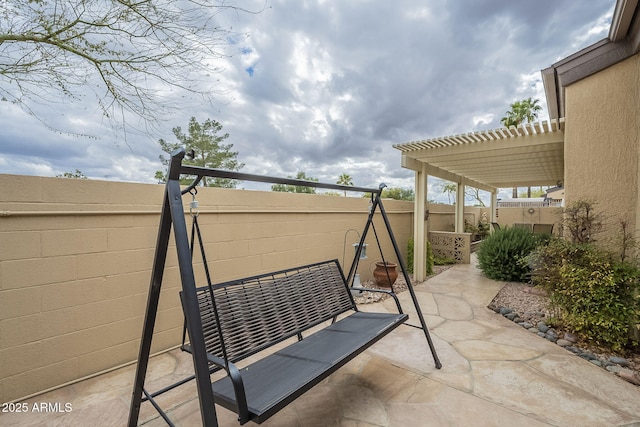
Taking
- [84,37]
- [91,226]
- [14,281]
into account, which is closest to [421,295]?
[91,226]

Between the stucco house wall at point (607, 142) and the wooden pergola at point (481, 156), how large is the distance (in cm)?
68

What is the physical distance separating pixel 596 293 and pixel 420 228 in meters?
2.98

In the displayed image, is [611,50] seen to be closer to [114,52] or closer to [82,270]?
[82,270]

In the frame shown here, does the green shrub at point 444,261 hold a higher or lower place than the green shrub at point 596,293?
lower

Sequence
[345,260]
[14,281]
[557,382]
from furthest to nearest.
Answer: [345,260] → [557,382] → [14,281]

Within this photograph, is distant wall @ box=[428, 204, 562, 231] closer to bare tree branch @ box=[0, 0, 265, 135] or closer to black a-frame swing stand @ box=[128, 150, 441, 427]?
black a-frame swing stand @ box=[128, 150, 441, 427]

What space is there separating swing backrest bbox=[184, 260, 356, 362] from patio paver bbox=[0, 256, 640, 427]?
48cm

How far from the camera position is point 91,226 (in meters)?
2.35

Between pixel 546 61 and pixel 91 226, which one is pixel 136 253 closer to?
pixel 91 226

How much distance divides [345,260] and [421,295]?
1.32 m

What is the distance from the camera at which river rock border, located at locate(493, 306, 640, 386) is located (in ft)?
7.90

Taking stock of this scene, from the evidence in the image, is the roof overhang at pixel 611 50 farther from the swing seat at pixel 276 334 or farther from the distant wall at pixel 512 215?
the distant wall at pixel 512 215

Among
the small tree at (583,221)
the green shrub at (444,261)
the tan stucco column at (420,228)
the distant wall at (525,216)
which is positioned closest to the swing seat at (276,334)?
the small tree at (583,221)

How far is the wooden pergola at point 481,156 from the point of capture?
4.44 metres
